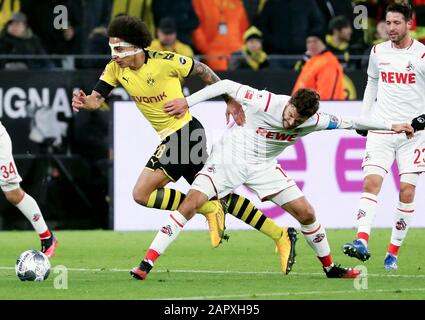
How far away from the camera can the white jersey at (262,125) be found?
1134 centimetres

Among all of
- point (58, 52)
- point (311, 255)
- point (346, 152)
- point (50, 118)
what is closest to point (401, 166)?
point (311, 255)

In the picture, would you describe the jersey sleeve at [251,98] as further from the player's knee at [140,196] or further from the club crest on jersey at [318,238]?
the player's knee at [140,196]

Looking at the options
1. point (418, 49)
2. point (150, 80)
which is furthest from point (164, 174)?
point (418, 49)

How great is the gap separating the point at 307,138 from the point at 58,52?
3.81 m

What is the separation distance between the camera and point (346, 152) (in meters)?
16.5

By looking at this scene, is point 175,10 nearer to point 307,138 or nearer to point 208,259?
point 307,138

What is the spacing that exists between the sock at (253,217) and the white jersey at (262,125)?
601 mm

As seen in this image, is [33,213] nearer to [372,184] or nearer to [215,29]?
[372,184]

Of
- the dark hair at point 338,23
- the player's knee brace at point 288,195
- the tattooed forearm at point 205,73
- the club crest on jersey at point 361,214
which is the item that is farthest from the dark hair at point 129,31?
the dark hair at point 338,23

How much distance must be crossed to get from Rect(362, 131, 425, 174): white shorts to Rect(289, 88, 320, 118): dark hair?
159 cm

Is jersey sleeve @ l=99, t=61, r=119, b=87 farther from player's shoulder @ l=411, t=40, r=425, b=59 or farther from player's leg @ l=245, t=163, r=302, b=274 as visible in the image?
player's shoulder @ l=411, t=40, r=425, b=59

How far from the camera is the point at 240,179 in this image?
38.0ft

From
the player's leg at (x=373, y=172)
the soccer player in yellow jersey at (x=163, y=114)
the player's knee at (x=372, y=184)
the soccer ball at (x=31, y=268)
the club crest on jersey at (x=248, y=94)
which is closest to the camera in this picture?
the soccer ball at (x=31, y=268)

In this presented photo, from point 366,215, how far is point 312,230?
843 mm
